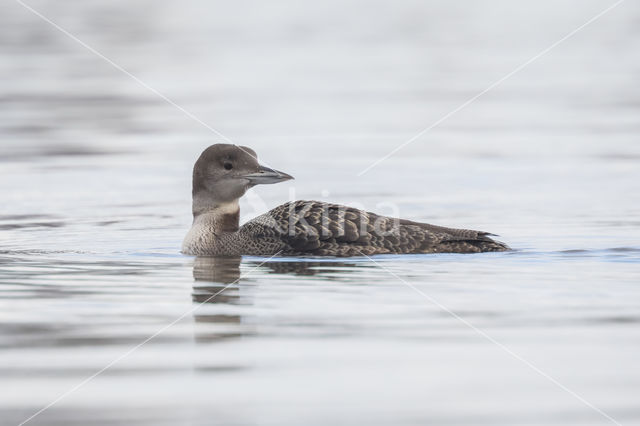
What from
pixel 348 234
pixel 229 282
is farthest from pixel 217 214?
pixel 229 282

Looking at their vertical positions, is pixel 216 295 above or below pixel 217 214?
below

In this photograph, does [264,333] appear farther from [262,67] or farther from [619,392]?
[262,67]

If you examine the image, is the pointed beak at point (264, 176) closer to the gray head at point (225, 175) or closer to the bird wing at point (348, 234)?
the gray head at point (225, 175)

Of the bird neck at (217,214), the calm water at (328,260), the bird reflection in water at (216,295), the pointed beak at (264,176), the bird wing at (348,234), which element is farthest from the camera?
the bird neck at (217,214)

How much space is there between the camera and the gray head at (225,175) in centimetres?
873

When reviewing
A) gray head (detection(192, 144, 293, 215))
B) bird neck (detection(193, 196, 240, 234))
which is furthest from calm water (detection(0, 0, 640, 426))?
gray head (detection(192, 144, 293, 215))

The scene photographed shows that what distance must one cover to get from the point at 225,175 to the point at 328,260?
3.72 ft

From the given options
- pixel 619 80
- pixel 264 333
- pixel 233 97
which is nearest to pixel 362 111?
pixel 233 97

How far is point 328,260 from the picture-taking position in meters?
8.16

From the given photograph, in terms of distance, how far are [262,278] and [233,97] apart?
34.5 ft

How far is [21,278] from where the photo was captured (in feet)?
24.1

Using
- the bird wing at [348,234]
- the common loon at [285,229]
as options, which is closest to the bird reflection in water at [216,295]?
the common loon at [285,229]

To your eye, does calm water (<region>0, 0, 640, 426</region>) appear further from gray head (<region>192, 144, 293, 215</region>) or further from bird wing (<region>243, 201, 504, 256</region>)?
gray head (<region>192, 144, 293, 215</region>)

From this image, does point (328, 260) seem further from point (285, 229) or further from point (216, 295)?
point (216, 295)
